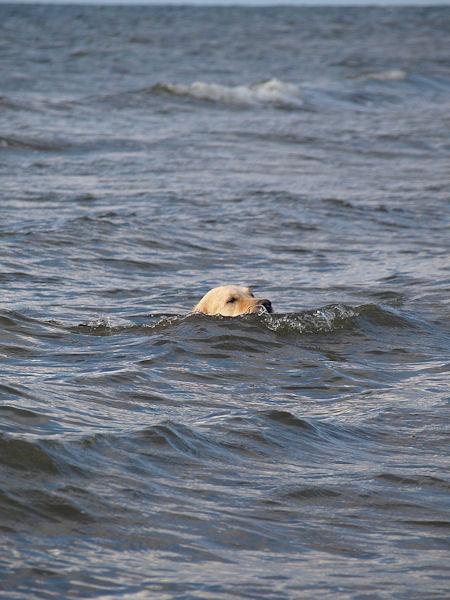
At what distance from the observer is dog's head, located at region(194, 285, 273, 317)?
299 inches

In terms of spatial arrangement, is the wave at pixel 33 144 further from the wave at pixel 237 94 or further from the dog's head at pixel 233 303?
the dog's head at pixel 233 303

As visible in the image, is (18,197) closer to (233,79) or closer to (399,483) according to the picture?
A: (399,483)

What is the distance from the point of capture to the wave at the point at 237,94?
24250 millimetres

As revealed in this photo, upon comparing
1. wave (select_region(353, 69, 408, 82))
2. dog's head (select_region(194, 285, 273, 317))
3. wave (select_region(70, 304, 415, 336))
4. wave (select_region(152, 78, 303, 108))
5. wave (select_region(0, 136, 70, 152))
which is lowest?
wave (select_region(70, 304, 415, 336))

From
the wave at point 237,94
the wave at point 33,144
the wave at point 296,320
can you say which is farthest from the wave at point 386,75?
the wave at point 296,320

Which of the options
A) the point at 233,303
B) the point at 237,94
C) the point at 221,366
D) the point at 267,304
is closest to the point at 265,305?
the point at 267,304

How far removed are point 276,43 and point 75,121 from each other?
2928 cm

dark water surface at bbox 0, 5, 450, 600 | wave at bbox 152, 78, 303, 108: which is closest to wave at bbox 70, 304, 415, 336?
dark water surface at bbox 0, 5, 450, 600

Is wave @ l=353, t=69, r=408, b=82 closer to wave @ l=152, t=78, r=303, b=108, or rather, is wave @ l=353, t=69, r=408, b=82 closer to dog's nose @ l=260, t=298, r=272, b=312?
wave @ l=152, t=78, r=303, b=108

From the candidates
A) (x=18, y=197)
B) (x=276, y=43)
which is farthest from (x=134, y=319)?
(x=276, y=43)

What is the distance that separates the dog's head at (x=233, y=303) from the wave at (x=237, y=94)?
664 inches

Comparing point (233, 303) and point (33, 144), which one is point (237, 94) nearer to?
point (33, 144)

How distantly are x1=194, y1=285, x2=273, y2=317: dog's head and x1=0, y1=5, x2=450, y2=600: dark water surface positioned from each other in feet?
0.37

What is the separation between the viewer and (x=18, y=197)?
41.4 feet
